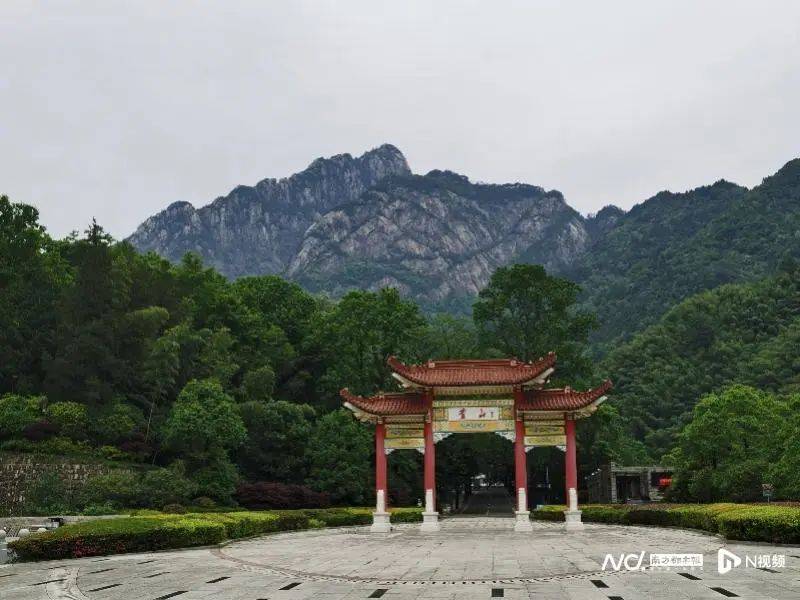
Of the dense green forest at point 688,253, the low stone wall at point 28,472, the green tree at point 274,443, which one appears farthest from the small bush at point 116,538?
the dense green forest at point 688,253

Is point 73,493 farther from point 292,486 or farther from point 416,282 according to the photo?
point 416,282

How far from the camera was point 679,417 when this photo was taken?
2552 inches

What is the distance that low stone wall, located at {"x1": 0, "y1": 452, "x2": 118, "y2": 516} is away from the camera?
28719 millimetres

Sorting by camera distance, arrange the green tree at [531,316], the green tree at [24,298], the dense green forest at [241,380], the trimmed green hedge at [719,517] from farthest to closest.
A: the green tree at [531,316]
the green tree at [24,298]
the dense green forest at [241,380]
the trimmed green hedge at [719,517]

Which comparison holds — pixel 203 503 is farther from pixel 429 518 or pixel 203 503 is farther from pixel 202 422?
pixel 429 518

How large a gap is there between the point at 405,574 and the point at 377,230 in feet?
467

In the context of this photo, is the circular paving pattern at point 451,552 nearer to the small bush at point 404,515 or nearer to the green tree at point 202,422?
the small bush at point 404,515

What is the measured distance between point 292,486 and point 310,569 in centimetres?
1983

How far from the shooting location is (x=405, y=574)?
1343 cm

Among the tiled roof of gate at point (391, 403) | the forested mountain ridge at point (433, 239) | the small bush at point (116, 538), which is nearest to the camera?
the small bush at point (116, 538)

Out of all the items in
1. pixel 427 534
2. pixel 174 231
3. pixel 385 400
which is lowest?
pixel 427 534

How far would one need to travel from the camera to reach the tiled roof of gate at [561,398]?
2664cm

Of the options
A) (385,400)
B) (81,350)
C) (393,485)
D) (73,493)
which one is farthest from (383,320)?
(73,493)

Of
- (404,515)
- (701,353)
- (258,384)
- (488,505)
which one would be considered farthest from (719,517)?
(701,353)
